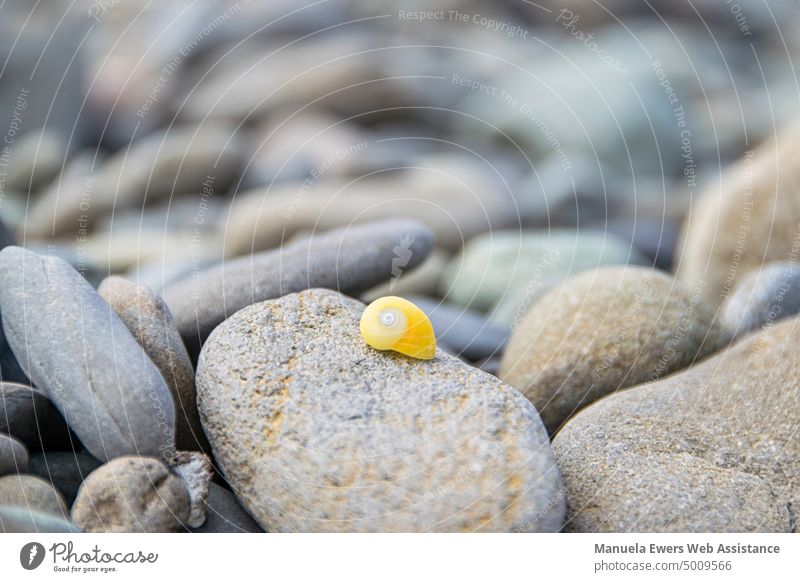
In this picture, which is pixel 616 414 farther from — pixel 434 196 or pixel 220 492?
pixel 434 196

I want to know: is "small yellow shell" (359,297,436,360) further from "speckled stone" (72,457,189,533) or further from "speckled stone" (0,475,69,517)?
"speckled stone" (0,475,69,517)

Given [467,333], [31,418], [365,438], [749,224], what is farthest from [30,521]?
[749,224]

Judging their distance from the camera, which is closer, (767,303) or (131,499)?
(131,499)

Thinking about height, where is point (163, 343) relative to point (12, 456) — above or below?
above

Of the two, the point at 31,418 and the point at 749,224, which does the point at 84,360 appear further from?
the point at 749,224
